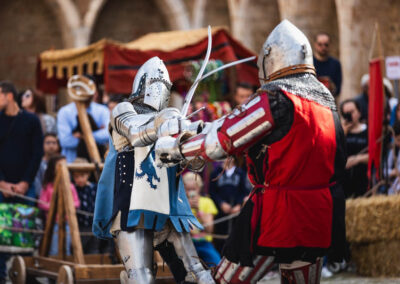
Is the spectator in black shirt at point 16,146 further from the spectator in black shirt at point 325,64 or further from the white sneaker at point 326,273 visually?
the spectator in black shirt at point 325,64

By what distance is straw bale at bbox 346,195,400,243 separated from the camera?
25.7ft

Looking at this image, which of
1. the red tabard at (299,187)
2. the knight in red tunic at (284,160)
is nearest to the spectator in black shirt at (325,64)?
the knight in red tunic at (284,160)

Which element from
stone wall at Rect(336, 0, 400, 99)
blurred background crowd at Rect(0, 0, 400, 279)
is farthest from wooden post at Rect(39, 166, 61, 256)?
stone wall at Rect(336, 0, 400, 99)

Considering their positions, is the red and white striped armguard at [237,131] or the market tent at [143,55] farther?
the market tent at [143,55]

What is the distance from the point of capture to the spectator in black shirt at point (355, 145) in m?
8.73

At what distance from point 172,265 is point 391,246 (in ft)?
9.43

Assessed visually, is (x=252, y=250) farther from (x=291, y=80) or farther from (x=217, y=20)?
(x=217, y=20)

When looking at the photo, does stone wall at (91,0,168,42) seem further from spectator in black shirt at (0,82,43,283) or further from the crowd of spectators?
spectator in black shirt at (0,82,43,283)

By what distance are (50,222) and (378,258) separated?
286 cm

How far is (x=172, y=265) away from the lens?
568 centimetres

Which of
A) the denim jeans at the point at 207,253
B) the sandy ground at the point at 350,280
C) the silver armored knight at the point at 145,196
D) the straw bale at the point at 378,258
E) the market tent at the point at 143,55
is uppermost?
the market tent at the point at 143,55

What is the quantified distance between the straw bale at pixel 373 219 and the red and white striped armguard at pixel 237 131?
381 cm

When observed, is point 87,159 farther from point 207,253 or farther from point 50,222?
point 207,253

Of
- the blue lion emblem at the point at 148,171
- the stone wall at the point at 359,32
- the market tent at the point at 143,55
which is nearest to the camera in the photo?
the blue lion emblem at the point at 148,171
